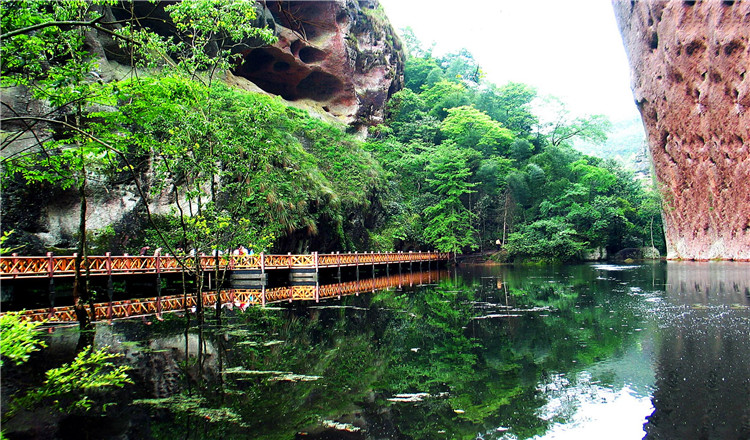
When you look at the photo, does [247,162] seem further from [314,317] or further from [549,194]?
[549,194]

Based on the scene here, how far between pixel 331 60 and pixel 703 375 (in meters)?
29.7

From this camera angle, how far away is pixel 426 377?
548 cm

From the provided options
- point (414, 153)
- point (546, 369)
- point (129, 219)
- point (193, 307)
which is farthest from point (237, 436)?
point (414, 153)

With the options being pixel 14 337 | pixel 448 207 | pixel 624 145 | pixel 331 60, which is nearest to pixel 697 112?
pixel 448 207

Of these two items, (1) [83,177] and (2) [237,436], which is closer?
(2) [237,436]

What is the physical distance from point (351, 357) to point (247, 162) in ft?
18.8

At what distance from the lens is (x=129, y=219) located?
17.2 meters

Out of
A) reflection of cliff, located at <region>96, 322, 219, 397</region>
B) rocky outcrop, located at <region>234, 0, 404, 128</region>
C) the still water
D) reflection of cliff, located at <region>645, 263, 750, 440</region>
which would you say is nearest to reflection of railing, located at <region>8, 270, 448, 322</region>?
reflection of cliff, located at <region>96, 322, 219, 397</region>

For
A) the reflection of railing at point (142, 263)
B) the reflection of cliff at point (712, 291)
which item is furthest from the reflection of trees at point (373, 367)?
the reflection of railing at point (142, 263)

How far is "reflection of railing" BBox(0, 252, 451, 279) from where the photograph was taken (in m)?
12.0

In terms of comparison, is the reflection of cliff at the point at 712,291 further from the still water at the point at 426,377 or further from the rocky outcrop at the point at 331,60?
the rocky outcrop at the point at 331,60

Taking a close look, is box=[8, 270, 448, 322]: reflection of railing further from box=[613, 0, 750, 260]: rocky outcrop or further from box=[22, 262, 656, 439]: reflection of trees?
box=[613, 0, 750, 260]: rocky outcrop

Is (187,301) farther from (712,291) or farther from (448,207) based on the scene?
(448,207)

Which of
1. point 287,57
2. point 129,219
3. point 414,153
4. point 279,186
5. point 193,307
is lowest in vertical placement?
point 193,307
